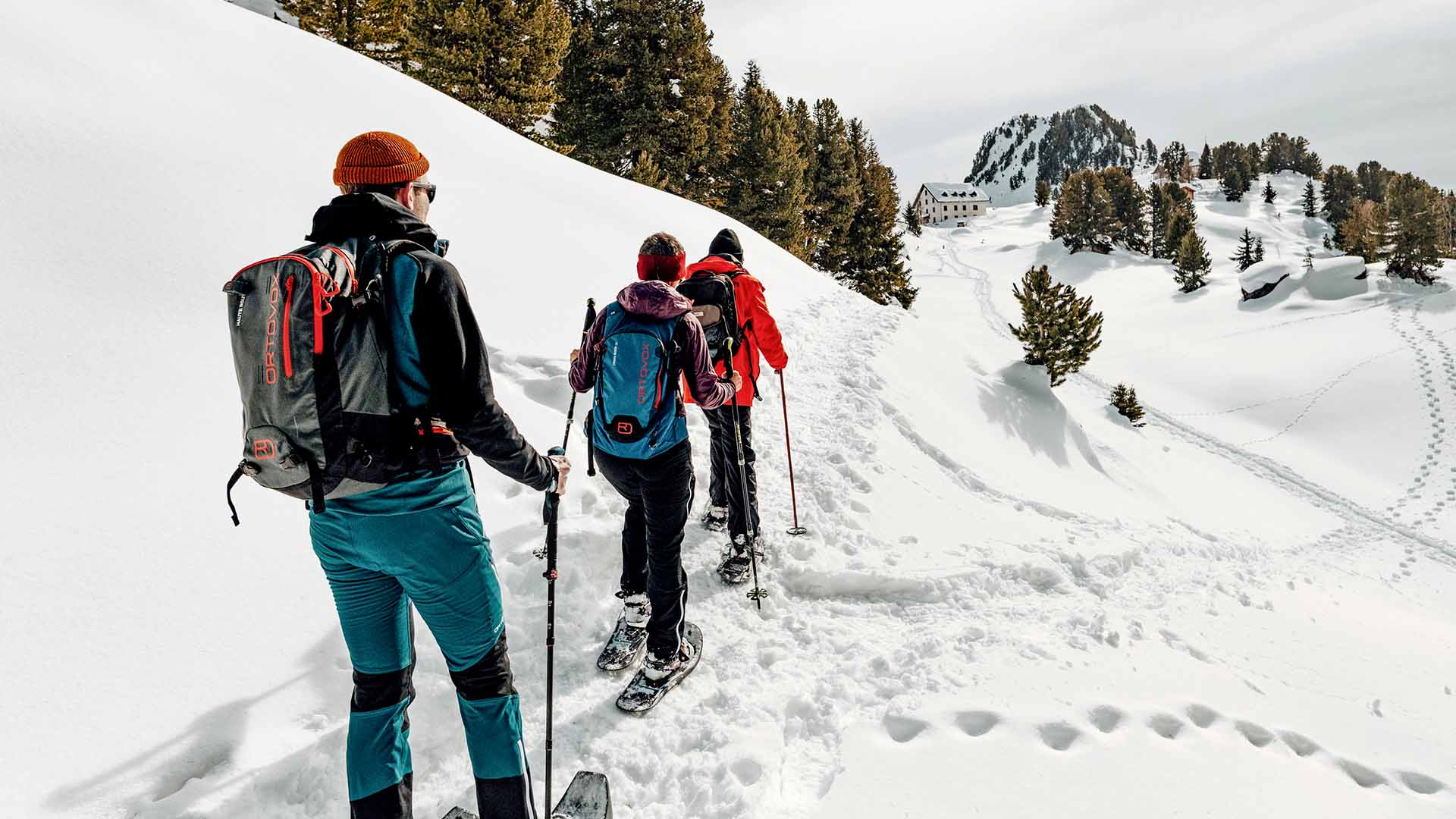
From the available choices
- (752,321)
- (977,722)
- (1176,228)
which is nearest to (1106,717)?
(977,722)

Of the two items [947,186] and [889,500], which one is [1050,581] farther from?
[947,186]

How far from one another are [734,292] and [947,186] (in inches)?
5871

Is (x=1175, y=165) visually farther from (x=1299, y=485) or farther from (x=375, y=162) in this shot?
(x=375, y=162)

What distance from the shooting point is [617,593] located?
4.47 metres

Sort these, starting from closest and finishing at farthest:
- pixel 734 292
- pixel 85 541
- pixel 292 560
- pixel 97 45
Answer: pixel 85 541
pixel 292 560
pixel 734 292
pixel 97 45

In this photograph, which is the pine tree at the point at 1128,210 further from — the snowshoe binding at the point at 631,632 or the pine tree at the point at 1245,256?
the snowshoe binding at the point at 631,632

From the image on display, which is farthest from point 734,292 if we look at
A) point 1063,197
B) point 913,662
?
point 1063,197

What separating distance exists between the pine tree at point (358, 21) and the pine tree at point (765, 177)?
14293 millimetres

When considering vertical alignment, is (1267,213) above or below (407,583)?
above

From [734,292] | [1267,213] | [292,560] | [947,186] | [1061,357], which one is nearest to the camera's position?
[292,560]

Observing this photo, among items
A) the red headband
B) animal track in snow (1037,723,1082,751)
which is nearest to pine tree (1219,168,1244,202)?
animal track in snow (1037,723,1082,751)

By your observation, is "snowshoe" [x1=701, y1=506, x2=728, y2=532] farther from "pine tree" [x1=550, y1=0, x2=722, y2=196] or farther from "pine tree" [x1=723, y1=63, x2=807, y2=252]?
"pine tree" [x1=723, y1=63, x2=807, y2=252]

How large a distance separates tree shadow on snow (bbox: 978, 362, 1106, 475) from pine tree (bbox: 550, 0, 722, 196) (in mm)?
16852

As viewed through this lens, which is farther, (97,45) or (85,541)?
(97,45)
